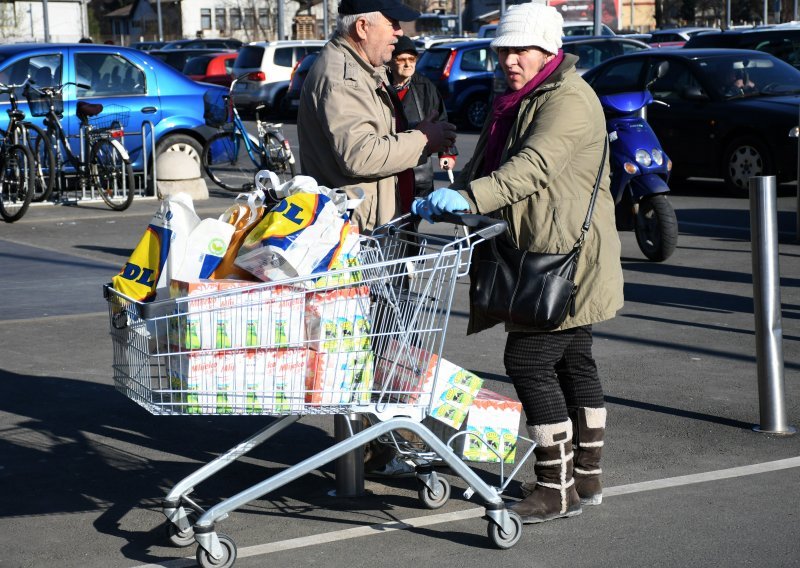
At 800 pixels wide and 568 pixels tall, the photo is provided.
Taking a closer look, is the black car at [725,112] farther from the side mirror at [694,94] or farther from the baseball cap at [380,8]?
the baseball cap at [380,8]

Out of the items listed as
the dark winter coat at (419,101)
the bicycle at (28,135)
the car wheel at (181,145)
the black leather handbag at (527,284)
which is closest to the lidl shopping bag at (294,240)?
the black leather handbag at (527,284)

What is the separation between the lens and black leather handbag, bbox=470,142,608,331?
4336mm

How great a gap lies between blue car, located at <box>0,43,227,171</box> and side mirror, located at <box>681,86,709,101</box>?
554cm

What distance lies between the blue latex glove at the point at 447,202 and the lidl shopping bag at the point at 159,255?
80cm

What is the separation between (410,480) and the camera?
510 centimetres

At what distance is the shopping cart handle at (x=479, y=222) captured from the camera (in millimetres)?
4070

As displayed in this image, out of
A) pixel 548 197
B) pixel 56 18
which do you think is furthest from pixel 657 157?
pixel 56 18

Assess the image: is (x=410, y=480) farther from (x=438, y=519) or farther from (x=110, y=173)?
(x=110, y=173)

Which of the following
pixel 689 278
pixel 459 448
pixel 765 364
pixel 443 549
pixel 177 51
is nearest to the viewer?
pixel 443 549

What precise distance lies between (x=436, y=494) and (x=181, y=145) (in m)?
11.0

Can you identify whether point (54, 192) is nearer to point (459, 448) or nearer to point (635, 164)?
point (635, 164)

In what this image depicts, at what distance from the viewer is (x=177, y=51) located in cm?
3550

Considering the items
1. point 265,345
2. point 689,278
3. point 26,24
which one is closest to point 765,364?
point 265,345

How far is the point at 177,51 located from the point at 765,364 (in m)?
31.8
